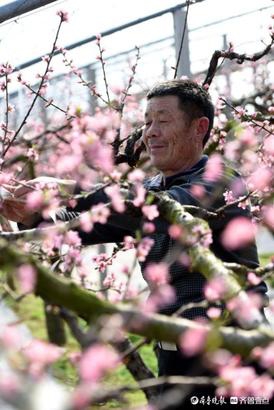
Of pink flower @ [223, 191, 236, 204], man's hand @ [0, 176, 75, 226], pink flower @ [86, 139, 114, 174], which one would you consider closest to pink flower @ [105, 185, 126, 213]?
pink flower @ [86, 139, 114, 174]

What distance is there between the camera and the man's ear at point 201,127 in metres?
2.71

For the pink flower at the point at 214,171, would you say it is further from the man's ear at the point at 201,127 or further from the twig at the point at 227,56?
the twig at the point at 227,56

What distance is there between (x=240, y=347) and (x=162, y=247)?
3.09ft

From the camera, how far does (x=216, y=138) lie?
3.79 m

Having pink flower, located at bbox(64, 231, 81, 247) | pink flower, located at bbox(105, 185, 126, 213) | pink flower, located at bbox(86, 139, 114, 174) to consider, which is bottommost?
pink flower, located at bbox(64, 231, 81, 247)

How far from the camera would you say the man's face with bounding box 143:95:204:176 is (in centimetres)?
260

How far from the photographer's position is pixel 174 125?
2.64 meters

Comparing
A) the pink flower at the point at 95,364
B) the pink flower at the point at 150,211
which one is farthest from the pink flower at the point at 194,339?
the pink flower at the point at 150,211

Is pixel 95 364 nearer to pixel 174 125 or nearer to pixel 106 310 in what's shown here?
pixel 106 310

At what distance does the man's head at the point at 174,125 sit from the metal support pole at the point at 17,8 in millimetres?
1213

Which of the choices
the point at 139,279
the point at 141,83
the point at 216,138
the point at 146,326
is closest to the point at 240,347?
the point at 146,326

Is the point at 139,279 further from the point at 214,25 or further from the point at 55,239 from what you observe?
the point at 55,239

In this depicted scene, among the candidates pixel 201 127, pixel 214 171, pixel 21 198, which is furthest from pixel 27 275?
pixel 201 127

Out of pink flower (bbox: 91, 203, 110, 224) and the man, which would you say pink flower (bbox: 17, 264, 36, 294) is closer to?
pink flower (bbox: 91, 203, 110, 224)
